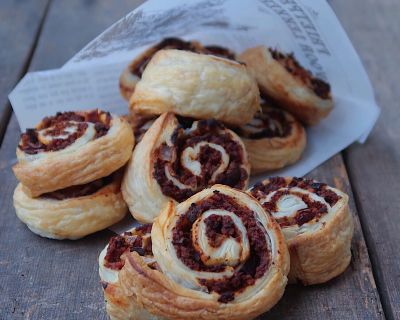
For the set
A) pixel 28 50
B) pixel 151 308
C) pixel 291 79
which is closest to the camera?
pixel 151 308

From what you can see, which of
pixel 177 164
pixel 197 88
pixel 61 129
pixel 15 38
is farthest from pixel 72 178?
pixel 15 38

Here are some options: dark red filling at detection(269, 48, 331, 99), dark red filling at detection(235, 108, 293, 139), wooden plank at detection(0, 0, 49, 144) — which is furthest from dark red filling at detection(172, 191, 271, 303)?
wooden plank at detection(0, 0, 49, 144)

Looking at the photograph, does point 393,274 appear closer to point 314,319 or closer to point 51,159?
point 314,319

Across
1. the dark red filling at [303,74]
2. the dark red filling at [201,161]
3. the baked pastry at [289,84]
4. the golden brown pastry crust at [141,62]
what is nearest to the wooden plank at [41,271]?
the dark red filling at [201,161]

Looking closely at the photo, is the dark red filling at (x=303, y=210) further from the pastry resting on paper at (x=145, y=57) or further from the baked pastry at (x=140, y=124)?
the pastry resting on paper at (x=145, y=57)

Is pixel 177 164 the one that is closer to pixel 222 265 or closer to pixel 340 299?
pixel 222 265

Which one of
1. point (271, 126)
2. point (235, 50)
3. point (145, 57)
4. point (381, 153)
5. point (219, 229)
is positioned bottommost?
point (381, 153)

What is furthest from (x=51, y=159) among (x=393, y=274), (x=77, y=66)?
(x=393, y=274)
